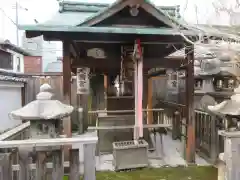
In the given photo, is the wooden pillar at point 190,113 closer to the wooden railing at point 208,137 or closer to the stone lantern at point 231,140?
the wooden railing at point 208,137

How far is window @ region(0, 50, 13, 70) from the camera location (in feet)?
52.2

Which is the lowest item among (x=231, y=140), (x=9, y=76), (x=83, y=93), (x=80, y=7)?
(x=231, y=140)

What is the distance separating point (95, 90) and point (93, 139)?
26.3 ft

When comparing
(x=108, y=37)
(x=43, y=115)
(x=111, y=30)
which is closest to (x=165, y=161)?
(x=108, y=37)

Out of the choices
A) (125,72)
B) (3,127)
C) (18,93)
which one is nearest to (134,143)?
(125,72)

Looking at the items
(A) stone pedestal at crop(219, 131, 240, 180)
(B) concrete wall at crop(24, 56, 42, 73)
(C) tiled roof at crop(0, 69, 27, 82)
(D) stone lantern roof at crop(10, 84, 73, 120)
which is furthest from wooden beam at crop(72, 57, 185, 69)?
(B) concrete wall at crop(24, 56, 42, 73)

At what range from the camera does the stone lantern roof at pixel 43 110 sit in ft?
12.4

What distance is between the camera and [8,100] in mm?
11047

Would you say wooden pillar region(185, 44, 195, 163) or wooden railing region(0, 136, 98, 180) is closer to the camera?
wooden railing region(0, 136, 98, 180)

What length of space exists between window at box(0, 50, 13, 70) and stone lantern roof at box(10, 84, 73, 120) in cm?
1354

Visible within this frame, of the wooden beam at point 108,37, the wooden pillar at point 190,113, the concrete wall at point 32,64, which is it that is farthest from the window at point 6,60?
the wooden pillar at point 190,113

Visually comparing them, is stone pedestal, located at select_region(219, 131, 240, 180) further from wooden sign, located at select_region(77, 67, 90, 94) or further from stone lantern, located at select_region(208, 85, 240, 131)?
wooden sign, located at select_region(77, 67, 90, 94)

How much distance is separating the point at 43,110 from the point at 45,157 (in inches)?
29.7

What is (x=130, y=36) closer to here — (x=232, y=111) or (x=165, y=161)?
(x=232, y=111)
